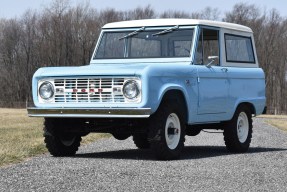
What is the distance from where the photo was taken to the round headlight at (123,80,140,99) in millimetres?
10232

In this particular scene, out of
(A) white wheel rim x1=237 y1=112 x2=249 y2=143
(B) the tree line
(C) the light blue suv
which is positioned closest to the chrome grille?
(C) the light blue suv

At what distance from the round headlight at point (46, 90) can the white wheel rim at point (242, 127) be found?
394cm

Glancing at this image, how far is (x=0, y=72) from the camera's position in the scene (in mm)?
96188

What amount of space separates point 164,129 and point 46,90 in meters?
2.05

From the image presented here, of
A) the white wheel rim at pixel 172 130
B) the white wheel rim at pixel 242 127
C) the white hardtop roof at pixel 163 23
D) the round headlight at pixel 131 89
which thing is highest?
the white hardtop roof at pixel 163 23

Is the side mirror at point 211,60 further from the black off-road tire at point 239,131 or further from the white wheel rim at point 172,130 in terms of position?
the white wheel rim at point 172,130

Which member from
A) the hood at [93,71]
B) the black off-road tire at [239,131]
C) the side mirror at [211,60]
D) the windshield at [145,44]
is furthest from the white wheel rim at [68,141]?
the black off-road tire at [239,131]

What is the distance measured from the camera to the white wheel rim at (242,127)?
1320 centimetres

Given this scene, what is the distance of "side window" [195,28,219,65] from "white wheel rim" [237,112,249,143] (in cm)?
142

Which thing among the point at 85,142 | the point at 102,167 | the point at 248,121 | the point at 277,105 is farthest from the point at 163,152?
the point at 277,105

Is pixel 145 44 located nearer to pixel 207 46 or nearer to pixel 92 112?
pixel 207 46

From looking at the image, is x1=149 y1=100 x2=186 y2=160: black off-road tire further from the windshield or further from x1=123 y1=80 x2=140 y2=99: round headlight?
the windshield

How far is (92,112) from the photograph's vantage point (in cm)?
1047

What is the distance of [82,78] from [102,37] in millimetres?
→ 2216
